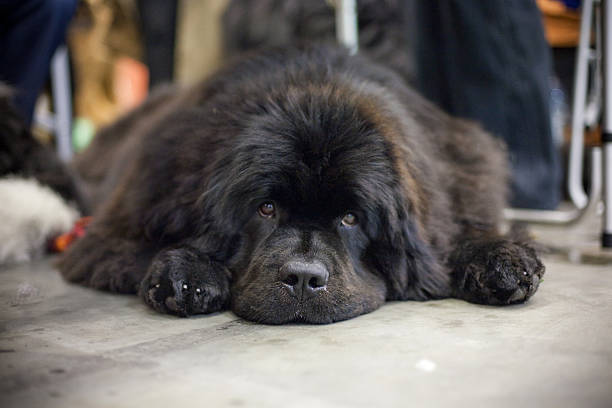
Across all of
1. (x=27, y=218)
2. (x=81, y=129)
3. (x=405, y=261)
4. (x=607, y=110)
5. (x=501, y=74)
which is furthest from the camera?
(x=81, y=129)

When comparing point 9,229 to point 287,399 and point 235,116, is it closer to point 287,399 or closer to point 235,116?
point 235,116

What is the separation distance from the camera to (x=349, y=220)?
2254 mm

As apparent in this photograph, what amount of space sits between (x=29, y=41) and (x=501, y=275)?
12.2 feet

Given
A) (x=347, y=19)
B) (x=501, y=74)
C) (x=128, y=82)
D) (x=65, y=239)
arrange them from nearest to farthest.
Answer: (x=65, y=239) → (x=501, y=74) → (x=347, y=19) → (x=128, y=82)

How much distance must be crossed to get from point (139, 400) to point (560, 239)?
3051 millimetres

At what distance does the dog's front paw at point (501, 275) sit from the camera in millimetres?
2180

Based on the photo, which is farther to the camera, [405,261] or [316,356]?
Result: [405,261]

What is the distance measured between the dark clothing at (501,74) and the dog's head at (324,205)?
1.57 metres

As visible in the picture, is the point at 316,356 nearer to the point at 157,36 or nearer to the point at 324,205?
the point at 324,205

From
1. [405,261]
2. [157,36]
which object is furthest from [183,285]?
[157,36]

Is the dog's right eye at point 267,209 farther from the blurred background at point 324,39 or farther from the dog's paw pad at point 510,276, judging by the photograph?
the blurred background at point 324,39

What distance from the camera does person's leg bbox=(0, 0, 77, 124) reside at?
4336mm

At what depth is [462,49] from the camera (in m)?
3.72

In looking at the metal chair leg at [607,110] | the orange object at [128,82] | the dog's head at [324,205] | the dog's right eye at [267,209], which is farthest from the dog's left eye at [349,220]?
the orange object at [128,82]
